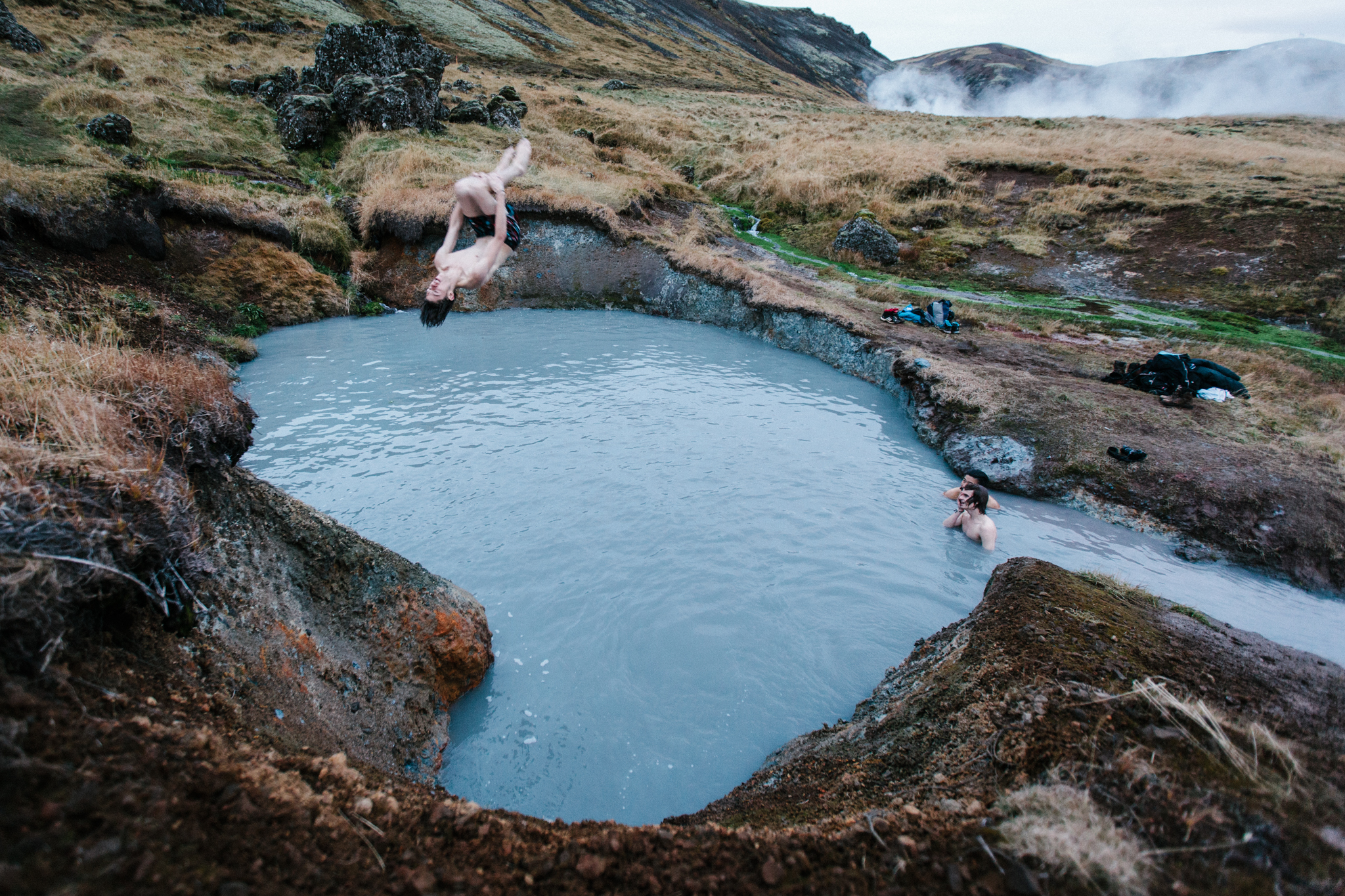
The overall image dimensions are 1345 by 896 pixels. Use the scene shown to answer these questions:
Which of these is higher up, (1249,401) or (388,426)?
(1249,401)

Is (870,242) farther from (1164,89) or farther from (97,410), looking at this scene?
(1164,89)

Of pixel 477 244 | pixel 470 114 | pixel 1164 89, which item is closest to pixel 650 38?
pixel 470 114

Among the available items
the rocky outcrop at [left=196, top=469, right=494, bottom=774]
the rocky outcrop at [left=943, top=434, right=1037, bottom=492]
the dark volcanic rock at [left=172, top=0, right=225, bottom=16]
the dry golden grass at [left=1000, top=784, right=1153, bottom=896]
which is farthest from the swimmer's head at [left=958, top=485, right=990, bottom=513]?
the dark volcanic rock at [left=172, top=0, right=225, bottom=16]

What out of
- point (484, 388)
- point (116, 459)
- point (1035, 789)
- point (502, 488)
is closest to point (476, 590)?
point (502, 488)

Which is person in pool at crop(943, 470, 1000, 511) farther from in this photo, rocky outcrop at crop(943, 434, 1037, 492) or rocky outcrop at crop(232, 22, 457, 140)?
rocky outcrop at crop(232, 22, 457, 140)

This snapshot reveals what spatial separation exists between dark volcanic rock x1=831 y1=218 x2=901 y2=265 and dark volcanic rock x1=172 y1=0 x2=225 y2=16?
32928 mm

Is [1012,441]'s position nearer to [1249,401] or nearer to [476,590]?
[1249,401]

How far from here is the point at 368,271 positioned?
13664 millimetres

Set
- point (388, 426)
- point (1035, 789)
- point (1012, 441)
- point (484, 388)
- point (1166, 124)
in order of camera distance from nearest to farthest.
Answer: point (1035, 789) < point (388, 426) < point (1012, 441) < point (484, 388) < point (1166, 124)

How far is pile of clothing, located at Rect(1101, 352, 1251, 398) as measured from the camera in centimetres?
937

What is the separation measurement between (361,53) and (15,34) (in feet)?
32.2

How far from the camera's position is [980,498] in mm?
6340

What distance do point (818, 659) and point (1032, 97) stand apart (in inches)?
3694

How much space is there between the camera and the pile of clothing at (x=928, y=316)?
41.9ft
